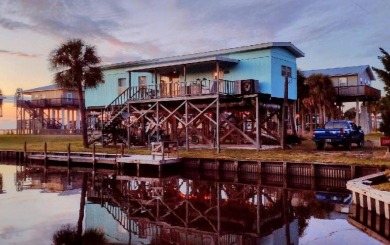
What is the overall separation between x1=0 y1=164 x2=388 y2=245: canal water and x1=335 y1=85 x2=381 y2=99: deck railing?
91.5 feet

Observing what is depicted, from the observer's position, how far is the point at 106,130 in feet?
123

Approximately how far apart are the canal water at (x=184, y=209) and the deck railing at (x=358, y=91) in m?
27.9

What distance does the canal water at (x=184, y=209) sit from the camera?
13.8 m

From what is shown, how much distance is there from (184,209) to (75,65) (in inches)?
922

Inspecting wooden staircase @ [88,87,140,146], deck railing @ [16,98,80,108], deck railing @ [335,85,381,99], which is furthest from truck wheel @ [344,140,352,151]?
deck railing @ [16,98,80,108]

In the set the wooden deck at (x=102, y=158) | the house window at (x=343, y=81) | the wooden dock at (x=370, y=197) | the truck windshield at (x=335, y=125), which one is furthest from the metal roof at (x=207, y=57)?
the house window at (x=343, y=81)

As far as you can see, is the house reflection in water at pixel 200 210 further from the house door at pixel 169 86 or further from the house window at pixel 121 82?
the house window at pixel 121 82

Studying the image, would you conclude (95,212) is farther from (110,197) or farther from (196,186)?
(196,186)

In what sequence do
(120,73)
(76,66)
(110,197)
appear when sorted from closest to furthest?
(110,197), (76,66), (120,73)

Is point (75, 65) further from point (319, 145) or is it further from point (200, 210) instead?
point (200, 210)

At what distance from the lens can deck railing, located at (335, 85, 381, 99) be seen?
157 feet

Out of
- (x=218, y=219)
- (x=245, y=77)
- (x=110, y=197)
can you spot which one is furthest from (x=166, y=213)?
(x=245, y=77)

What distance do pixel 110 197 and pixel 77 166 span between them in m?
13.6

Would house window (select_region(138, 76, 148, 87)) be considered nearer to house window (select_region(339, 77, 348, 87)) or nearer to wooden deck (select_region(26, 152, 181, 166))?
wooden deck (select_region(26, 152, 181, 166))
